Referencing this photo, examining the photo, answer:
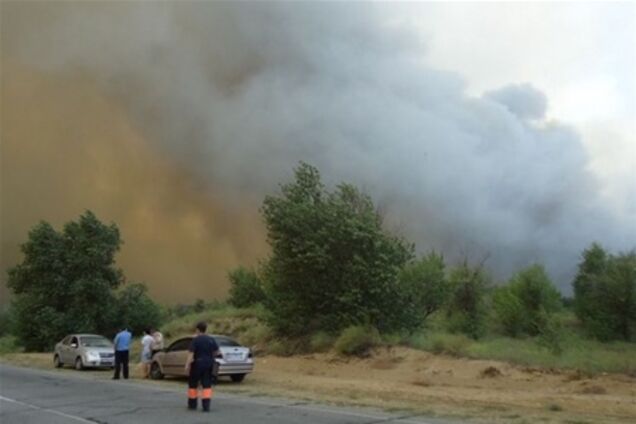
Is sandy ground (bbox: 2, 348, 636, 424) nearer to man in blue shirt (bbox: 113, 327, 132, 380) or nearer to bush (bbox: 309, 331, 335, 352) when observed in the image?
bush (bbox: 309, 331, 335, 352)

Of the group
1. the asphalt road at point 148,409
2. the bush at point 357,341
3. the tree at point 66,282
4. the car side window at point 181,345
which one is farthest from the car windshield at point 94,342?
the tree at point 66,282

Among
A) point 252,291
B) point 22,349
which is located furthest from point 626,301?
point 22,349

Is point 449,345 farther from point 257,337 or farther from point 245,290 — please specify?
point 245,290

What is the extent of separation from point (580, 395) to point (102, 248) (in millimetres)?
41784

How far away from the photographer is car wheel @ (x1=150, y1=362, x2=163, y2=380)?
24359 mm

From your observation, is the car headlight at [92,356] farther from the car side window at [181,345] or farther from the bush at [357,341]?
the bush at [357,341]

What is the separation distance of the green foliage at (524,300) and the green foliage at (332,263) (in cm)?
2470

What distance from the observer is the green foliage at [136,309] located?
178ft

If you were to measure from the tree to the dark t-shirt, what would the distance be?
133 feet

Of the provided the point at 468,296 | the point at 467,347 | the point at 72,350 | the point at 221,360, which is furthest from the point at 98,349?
the point at 468,296

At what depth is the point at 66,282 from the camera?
52.6 metres

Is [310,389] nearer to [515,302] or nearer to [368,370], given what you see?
[368,370]

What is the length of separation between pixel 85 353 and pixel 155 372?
6.83 m

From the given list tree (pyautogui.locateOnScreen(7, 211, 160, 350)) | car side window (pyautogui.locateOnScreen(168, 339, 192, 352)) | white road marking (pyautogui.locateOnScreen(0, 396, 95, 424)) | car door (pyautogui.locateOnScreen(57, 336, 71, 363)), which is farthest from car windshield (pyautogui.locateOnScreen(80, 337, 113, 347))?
tree (pyautogui.locateOnScreen(7, 211, 160, 350))
